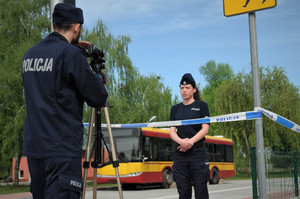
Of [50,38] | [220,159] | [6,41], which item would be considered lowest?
[220,159]

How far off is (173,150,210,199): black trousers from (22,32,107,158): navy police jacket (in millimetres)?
2593

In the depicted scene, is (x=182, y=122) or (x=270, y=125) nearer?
(x=182, y=122)

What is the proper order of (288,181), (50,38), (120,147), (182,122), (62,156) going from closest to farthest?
(62,156)
(50,38)
(182,122)
(288,181)
(120,147)

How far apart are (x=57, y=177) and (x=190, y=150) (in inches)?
112

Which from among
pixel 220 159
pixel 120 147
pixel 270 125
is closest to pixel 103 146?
pixel 120 147

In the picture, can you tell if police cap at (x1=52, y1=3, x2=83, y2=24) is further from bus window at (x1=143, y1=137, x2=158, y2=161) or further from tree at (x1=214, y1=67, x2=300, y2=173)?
tree at (x1=214, y1=67, x2=300, y2=173)

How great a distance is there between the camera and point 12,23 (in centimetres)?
2992

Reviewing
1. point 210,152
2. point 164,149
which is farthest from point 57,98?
point 210,152

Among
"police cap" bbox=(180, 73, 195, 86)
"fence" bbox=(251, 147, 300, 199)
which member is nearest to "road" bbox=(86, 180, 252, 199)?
"fence" bbox=(251, 147, 300, 199)

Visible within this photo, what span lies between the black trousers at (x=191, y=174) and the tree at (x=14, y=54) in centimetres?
2267

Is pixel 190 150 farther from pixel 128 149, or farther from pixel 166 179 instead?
pixel 166 179

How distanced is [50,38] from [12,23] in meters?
29.1

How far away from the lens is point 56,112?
254cm

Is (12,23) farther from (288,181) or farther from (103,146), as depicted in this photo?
(103,146)
